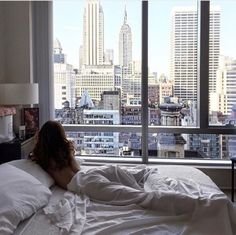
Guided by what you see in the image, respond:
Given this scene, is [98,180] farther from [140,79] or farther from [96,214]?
[140,79]

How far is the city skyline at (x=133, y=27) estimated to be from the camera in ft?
13.8

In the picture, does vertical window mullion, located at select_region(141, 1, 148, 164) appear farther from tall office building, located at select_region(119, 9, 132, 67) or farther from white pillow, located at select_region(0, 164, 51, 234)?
white pillow, located at select_region(0, 164, 51, 234)

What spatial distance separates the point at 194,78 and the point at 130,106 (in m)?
0.86

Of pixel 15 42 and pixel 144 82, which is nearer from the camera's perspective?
pixel 15 42

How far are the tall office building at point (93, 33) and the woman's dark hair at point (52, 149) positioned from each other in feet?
6.04

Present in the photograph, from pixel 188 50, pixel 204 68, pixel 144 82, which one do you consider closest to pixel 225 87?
pixel 204 68

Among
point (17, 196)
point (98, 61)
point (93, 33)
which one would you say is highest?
point (93, 33)

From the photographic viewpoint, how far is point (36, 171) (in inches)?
98.0

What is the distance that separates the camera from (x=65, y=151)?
2.66 m

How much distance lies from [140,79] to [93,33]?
0.83 m

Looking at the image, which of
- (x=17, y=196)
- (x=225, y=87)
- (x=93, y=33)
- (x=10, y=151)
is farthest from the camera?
(x=93, y=33)

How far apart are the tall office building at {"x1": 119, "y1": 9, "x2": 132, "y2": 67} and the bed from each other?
2.36 m

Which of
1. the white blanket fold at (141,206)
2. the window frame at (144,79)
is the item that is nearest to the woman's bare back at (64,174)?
the white blanket fold at (141,206)

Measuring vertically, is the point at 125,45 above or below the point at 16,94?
above
